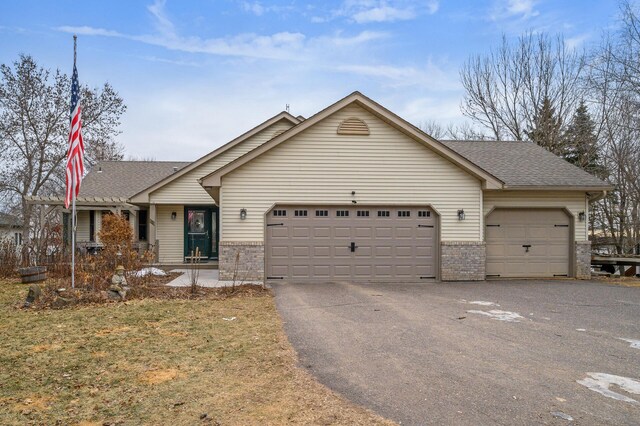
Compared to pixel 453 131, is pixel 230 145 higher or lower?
lower

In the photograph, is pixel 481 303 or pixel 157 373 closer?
pixel 157 373

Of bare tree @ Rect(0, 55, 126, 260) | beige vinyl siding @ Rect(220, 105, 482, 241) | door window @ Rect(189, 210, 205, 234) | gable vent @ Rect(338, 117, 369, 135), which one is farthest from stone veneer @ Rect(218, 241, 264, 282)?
bare tree @ Rect(0, 55, 126, 260)

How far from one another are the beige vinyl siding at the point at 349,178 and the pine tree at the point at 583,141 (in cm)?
1748

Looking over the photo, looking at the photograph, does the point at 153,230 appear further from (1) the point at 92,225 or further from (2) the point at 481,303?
(2) the point at 481,303

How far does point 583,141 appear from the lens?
86.4 feet

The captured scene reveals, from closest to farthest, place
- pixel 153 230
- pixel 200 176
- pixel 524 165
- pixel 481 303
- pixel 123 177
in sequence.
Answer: pixel 481 303, pixel 524 165, pixel 200 176, pixel 153 230, pixel 123 177

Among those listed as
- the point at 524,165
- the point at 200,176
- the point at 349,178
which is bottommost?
the point at 349,178

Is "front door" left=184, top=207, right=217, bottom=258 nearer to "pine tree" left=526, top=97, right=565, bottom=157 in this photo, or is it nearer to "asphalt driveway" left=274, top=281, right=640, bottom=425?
"asphalt driveway" left=274, top=281, right=640, bottom=425

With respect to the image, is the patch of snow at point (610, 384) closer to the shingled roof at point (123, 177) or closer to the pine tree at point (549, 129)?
the shingled roof at point (123, 177)

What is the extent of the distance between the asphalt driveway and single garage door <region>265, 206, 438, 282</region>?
205cm

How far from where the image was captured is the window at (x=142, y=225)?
64.9 feet

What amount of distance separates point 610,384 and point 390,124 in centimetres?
946

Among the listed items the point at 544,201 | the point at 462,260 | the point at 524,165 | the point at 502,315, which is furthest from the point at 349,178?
the point at 524,165

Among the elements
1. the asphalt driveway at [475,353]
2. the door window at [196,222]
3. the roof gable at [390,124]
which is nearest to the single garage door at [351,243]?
the roof gable at [390,124]
